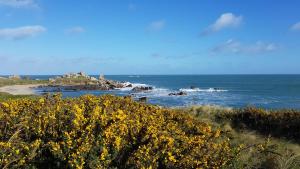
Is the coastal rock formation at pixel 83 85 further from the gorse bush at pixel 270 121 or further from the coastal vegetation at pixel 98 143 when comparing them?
the coastal vegetation at pixel 98 143

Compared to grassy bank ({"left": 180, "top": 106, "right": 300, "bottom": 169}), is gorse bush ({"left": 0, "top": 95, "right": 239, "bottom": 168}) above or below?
above

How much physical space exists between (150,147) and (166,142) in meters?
0.29

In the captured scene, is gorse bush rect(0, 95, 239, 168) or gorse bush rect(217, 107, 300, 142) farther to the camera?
gorse bush rect(217, 107, 300, 142)

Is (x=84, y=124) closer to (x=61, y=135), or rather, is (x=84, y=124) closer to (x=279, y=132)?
(x=61, y=135)

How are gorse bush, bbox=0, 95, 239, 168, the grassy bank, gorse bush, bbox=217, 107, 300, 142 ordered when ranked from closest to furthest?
gorse bush, bbox=0, 95, 239, 168 → the grassy bank → gorse bush, bbox=217, 107, 300, 142

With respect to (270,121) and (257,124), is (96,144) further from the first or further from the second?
(257,124)

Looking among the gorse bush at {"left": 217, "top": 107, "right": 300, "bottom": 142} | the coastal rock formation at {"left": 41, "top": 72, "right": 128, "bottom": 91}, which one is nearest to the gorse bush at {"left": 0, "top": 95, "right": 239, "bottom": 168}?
the gorse bush at {"left": 217, "top": 107, "right": 300, "bottom": 142}

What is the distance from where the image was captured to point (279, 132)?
14.0 m

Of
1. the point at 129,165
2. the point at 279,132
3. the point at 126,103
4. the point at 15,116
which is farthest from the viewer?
the point at 279,132

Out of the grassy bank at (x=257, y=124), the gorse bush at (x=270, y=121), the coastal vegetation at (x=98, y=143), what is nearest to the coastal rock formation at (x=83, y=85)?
the grassy bank at (x=257, y=124)

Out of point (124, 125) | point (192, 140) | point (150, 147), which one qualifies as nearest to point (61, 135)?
point (124, 125)

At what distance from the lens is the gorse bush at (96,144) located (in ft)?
17.3

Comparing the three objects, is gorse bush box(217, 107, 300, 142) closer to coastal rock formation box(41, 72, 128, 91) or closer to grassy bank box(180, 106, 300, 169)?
grassy bank box(180, 106, 300, 169)

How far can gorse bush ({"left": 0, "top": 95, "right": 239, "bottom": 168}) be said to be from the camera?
5273 mm
